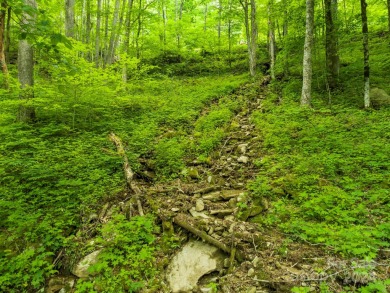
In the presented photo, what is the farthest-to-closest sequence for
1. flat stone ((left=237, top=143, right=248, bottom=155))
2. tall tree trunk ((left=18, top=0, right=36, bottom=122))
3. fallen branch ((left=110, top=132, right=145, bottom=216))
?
tall tree trunk ((left=18, top=0, right=36, bottom=122))
flat stone ((left=237, top=143, right=248, bottom=155))
fallen branch ((left=110, top=132, right=145, bottom=216))

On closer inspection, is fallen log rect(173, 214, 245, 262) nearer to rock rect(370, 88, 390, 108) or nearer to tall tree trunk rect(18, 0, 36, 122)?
tall tree trunk rect(18, 0, 36, 122)

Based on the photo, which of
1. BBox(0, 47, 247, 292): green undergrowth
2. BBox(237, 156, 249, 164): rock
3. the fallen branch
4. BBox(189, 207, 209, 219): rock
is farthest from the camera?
BBox(237, 156, 249, 164): rock

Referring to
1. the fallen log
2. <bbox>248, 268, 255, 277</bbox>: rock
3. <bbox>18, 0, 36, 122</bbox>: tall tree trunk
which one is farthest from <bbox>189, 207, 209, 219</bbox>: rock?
<bbox>18, 0, 36, 122</bbox>: tall tree trunk

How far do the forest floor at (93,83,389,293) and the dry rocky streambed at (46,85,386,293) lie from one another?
0.03ft

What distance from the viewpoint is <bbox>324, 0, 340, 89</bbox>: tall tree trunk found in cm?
1020

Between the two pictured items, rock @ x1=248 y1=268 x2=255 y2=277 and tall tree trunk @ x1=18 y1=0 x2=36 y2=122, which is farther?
tall tree trunk @ x1=18 y1=0 x2=36 y2=122

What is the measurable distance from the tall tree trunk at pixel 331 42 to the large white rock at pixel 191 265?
1013cm

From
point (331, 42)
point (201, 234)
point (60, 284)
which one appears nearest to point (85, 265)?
point (60, 284)

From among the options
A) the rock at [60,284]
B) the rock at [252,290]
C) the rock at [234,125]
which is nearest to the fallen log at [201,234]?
the rock at [252,290]

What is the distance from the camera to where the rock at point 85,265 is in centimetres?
359

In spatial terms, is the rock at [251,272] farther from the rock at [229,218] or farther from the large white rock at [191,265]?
the rock at [229,218]

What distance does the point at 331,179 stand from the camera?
4887 mm

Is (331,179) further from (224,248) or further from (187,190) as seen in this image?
(187,190)

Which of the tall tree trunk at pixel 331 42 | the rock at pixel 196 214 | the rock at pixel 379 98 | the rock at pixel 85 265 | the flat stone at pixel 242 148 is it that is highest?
the tall tree trunk at pixel 331 42
